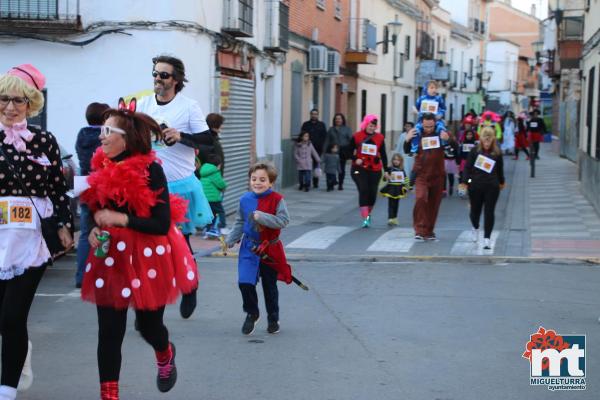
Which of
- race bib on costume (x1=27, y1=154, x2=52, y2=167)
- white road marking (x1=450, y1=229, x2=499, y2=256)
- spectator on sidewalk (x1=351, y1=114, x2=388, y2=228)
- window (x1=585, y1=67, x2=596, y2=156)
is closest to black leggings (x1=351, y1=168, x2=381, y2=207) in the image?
spectator on sidewalk (x1=351, y1=114, x2=388, y2=228)

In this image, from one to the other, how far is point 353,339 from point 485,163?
5538 mm

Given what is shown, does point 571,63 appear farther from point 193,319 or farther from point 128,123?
point 128,123

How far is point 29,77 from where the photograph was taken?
5.16 m

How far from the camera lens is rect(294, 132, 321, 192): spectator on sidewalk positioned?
21672 millimetres

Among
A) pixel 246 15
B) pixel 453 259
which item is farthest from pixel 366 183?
pixel 246 15

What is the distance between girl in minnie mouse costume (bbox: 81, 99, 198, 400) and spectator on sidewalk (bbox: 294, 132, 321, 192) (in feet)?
55.0

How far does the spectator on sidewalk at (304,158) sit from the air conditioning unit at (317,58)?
3056 mm

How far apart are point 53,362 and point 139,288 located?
1747mm

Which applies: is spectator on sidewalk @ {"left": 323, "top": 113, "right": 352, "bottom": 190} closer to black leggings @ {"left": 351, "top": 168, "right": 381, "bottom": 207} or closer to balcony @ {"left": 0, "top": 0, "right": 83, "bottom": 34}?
black leggings @ {"left": 351, "top": 168, "right": 381, "bottom": 207}

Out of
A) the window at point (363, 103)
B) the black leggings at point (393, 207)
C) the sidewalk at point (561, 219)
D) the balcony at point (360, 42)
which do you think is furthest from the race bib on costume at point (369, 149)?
the window at point (363, 103)

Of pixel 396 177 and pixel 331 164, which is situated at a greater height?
pixel 396 177

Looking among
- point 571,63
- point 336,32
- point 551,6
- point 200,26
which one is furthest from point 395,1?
point 200,26

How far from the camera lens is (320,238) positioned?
13.4m

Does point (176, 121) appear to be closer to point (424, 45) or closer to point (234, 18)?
Result: point (234, 18)
